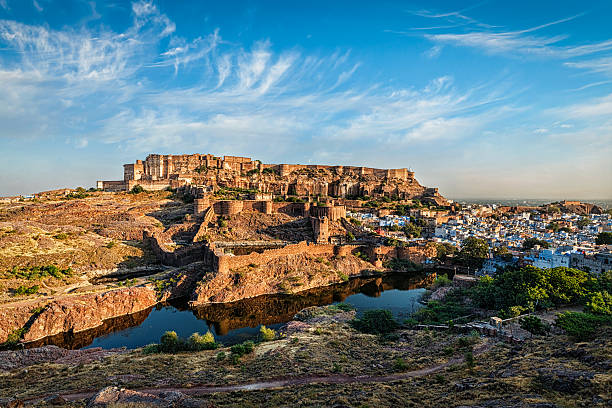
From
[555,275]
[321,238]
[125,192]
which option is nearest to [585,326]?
[555,275]

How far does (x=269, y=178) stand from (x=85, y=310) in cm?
5430

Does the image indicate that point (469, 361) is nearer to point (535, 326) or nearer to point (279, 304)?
point (535, 326)


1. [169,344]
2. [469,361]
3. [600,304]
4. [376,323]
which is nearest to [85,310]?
[169,344]

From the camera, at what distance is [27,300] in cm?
2123

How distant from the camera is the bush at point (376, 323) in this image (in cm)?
1833

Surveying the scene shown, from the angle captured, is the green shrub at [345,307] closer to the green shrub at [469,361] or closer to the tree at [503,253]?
the green shrub at [469,361]

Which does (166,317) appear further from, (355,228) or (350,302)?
(355,228)

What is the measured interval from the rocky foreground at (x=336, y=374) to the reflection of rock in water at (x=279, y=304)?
18.1ft

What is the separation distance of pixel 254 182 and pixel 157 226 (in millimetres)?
30654

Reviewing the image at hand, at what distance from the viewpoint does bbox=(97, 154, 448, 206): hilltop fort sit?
6341cm

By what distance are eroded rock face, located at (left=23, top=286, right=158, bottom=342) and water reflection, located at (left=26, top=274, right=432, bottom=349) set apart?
494 millimetres

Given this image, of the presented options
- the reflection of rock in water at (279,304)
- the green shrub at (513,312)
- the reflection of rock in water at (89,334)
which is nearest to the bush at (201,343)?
the reflection of rock in water at (279,304)

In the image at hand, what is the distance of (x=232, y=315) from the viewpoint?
76.4 ft

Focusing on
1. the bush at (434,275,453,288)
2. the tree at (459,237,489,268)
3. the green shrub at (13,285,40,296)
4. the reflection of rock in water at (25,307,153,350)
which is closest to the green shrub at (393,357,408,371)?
the reflection of rock in water at (25,307,153,350)
